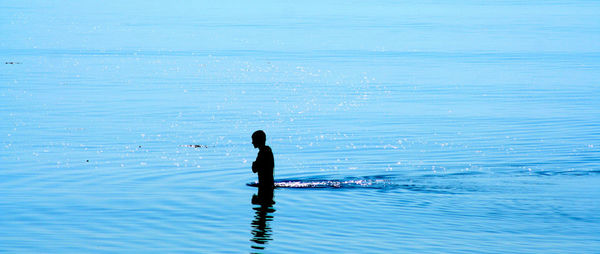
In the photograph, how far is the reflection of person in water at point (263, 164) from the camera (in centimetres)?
1836

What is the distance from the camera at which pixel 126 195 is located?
20.3 metres

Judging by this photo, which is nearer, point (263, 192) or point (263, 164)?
point (263, 164)

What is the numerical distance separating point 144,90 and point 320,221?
1056 inches

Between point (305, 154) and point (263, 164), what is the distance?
7.25 m

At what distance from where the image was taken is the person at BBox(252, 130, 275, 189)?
18344 mm

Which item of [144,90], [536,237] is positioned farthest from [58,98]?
[536,237]

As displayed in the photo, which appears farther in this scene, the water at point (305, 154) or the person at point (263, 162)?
the person at point (263, 162)

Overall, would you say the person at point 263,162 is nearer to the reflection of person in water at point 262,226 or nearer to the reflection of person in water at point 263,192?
the reflection of person in water at point 263,192

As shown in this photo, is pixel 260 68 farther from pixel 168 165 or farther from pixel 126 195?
pixel 126 195

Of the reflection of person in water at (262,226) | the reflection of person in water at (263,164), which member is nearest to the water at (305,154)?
the reflection of person in water at (262,226)

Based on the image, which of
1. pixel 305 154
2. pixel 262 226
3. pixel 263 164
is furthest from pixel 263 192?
pixel 305 154

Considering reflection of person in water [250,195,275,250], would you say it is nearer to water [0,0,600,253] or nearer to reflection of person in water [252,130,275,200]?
water [0,0,600,253]

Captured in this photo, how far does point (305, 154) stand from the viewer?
26.2 m

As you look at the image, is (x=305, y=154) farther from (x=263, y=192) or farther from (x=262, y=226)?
(x=262, y=226)
